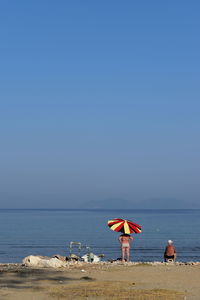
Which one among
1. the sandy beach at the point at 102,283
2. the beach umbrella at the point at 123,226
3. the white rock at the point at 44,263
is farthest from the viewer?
the beach umbrella at the point at 123,226

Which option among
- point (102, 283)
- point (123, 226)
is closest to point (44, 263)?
point (123, 226)

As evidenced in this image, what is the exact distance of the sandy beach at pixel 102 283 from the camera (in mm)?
15172

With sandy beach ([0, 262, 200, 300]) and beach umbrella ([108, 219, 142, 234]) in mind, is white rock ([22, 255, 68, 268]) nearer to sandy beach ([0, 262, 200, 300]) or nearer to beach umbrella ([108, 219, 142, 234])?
sandy beach ([0, 262, 200, 300])

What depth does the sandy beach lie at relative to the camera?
15172mm

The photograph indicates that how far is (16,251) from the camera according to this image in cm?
5666

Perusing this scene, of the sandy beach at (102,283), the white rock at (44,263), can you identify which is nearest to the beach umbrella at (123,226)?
the white rock at (44,263)

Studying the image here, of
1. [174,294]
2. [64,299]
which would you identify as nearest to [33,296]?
[64,299]

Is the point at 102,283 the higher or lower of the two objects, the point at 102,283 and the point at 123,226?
the lower

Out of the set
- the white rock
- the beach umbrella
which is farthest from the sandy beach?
the beach umbrella

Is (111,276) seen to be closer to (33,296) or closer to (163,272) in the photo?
(163,272)

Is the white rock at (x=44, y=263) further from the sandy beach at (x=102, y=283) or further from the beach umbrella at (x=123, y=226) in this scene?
the beach umbrella at (x=123, y=226)

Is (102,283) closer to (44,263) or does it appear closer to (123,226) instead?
(44,263)

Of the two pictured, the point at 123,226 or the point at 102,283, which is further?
the point at 123,226

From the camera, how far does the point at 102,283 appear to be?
17.1m
